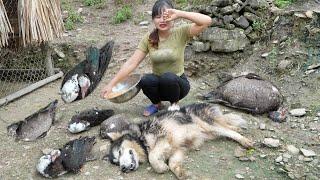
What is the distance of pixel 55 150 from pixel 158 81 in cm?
122

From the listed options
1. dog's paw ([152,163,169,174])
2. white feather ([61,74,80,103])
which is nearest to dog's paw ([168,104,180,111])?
dog's paw ([152,163,169,174])

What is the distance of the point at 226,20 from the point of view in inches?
248

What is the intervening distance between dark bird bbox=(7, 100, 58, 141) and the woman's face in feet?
5.10

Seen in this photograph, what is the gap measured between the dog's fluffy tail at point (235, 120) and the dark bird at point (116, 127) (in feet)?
2.99

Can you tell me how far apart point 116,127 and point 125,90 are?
1.37ft

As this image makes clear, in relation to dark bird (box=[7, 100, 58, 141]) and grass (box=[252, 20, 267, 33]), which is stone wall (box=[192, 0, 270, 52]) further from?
dark bird (box=[7, 100, 58, 141])

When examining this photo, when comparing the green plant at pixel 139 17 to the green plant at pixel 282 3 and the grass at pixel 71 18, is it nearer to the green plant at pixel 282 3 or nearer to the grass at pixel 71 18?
the grass at pixel 71 18

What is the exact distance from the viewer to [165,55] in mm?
4691

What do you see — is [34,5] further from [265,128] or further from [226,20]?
[265,128]

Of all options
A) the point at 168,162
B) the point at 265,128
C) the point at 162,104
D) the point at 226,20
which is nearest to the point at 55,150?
the point at 168,162

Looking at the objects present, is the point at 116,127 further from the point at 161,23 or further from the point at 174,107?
the point at 161,23

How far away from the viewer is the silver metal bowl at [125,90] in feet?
15.9

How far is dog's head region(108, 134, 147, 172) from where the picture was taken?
4160mm

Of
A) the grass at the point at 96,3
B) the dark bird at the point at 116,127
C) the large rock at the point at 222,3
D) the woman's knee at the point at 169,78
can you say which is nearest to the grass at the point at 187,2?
the large rock at the point at 222,3
